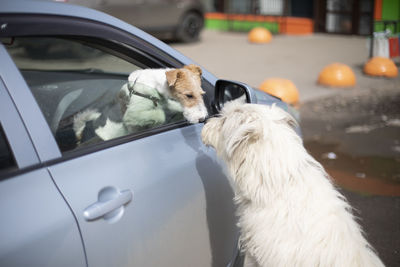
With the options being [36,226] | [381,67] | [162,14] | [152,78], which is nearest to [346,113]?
[381,67]

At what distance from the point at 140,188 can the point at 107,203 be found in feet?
0.73

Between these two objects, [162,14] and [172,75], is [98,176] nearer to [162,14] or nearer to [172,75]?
[172,75]

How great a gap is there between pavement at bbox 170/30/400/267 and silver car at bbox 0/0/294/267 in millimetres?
1991

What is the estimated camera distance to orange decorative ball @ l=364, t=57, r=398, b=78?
33.2ft

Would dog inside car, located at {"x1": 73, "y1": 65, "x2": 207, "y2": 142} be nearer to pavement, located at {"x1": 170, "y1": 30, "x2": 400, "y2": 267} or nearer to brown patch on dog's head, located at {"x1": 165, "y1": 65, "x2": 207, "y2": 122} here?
brown patch on dog's head, located at {"x1": 165, "y1": 65, "x2": 207, "y2": 122}

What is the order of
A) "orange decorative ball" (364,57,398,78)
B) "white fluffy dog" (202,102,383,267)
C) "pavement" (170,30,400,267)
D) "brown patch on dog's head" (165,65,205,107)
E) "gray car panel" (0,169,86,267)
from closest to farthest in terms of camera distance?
1. "gray car panel" (0,169,86,267)
2. "white fluffy dog" (202,102,383,267)
3. "brown patch on dog's head" (165,65,205,107)
4. "pavement" (170,30,400,267)
5. "orange decorative ball" (364,57,398,78)

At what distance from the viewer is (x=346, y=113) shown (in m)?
7.80

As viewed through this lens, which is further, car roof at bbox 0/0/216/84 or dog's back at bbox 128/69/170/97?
dog's back at bbox 128/69/170/97

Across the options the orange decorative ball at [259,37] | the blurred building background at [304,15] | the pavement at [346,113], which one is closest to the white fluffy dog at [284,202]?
the pavement at [346,113]

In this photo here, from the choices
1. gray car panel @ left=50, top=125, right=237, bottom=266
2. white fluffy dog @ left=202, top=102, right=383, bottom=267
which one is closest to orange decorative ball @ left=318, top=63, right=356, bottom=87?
gray car panel @ left=50, top=125, right=237, bottom=266

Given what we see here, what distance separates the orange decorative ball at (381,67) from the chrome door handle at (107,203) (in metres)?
9.60

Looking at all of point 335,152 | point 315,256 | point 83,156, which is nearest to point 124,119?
point 83,156

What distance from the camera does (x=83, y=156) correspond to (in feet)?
6.20

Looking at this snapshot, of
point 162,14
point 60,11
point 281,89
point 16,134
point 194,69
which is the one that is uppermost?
point 60,11
